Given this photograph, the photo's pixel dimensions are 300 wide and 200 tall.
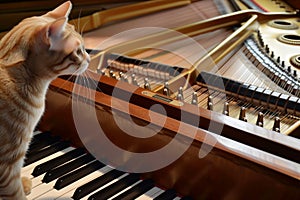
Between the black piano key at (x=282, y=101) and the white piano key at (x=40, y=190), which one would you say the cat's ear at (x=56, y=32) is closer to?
the white piano key at (x=40, y=190)

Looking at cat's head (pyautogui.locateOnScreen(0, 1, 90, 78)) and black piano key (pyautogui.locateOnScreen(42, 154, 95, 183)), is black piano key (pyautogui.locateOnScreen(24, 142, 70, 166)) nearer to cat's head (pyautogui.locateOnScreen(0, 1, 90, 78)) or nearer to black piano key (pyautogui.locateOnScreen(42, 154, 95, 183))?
black piano key (pyautogui.locateOnScreen(42, 154, 95, 183))

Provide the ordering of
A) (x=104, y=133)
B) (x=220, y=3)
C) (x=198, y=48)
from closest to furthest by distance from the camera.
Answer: (x=104, y=133), (x=198, y=48), (x=220, y=3)

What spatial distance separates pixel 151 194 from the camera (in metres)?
1.29

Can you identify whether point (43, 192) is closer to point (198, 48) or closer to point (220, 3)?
point (198, 48)

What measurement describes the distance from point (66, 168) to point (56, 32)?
54cm

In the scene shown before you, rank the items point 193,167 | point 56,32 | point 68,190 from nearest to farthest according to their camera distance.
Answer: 1. point 56,32
2. point 193,167
3. point 68,190

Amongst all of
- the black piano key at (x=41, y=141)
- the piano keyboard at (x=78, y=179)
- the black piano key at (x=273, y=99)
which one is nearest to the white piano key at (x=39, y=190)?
the piano keyboard at (x=78, y=179)

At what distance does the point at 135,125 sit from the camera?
4.16ft

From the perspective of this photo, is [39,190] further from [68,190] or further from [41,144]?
[41,144]

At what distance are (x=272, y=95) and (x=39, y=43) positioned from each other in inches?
36.8

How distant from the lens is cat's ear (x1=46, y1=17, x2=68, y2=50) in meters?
1.02

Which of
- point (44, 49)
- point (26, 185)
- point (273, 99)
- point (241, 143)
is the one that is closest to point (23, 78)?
point (44, 49)

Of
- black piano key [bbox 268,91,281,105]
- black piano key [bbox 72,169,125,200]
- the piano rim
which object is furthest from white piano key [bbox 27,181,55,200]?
black piano key [bbox 268,91,281,105]

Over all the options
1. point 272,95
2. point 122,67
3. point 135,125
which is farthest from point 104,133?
point 272,95
